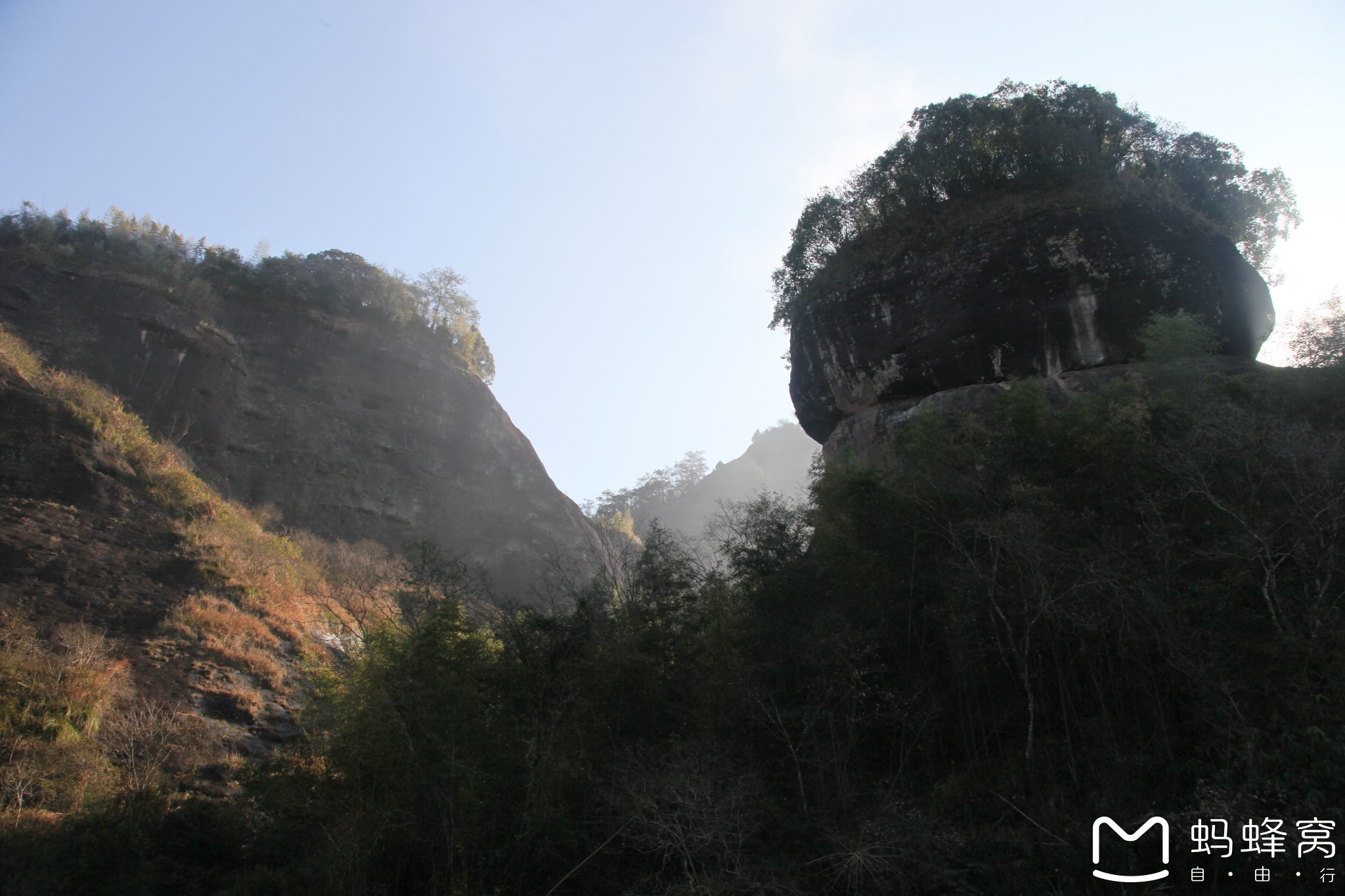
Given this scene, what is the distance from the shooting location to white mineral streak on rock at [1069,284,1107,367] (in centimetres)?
1594

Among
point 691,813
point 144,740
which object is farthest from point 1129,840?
point 144,740

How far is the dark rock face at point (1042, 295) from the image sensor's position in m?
16.0

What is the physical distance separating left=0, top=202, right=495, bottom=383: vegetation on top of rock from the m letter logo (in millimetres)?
35457

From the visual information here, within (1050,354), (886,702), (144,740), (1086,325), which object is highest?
(1086,325)

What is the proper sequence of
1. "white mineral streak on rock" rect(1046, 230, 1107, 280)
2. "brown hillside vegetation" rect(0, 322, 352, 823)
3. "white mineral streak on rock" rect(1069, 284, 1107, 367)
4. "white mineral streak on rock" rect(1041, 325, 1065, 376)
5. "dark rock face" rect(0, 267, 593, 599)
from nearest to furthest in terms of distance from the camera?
1. "brown hillside vegetation" rect(0, 322, 352, 823)
2. "white mineral streak on rock" rect(1069, 284, 1107, 367)
3. "white mineral streak on rock" rect(1041, 325, 1065, 376)
4. "white mineral streak on rock" rect(1046, 230, 1107, 280)
5. "dark rock face" rect(0, 267, 593, 599)

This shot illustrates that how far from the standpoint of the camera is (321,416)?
31.3 m

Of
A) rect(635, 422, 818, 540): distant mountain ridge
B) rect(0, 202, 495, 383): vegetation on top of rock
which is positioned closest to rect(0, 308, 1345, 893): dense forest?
rect(0, 202, 495, 383): vegetation on top of rock

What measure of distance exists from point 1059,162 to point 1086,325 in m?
4.92

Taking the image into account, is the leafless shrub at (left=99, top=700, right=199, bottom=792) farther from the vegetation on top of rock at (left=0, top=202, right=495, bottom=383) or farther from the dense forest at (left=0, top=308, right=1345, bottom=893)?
the vegetation on top of rock at (left=0, top=202, right=495, bottom=383)

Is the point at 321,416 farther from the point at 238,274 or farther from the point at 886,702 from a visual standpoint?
the point at 886,702

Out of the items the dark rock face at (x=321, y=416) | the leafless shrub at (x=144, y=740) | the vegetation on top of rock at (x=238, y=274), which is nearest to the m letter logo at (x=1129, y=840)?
the leafless shrub at (x=144, y=740)

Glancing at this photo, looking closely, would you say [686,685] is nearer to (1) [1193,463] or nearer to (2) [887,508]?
(2) [887,508]

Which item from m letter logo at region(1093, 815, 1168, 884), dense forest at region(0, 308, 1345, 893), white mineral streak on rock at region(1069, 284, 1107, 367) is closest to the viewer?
Result: m letter logo at region(1093, 815, 1168, 884)

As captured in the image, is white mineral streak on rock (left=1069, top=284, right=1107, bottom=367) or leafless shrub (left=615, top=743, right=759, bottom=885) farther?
white mineral streak on rock (left=1069, top=284, right=1107, bottom=367)
